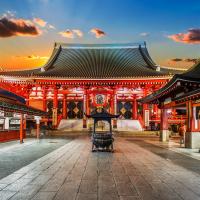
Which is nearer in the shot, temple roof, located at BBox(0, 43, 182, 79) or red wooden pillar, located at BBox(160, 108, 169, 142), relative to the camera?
red wooden pillar, located at BBox(160, 108, 169, 142)

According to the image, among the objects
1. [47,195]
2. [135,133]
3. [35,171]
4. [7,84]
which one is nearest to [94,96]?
[135,133]

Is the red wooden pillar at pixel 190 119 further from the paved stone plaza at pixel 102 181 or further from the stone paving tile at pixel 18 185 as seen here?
the stone paving tile at pixel 18 185

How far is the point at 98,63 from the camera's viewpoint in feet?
129

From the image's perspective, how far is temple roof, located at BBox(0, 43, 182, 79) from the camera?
34.2 m

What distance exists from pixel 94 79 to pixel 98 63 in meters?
6.45

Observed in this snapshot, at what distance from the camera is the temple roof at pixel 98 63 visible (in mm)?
34250

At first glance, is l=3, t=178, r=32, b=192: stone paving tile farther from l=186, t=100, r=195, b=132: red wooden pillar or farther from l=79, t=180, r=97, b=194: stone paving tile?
l=186, t=100, r=195, b=132: red wooden pillar

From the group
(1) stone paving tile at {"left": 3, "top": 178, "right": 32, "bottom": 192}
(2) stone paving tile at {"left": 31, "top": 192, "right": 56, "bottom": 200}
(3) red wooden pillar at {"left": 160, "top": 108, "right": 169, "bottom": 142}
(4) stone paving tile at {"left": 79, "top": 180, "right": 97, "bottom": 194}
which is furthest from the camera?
(3) red wooden pillar at {"left": 160, "top": 108, "right": 169, "bottom": 142}

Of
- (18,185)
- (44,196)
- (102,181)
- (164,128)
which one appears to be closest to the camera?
(44,196)

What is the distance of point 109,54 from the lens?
137 feet

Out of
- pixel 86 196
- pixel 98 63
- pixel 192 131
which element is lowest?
pixel 86 196

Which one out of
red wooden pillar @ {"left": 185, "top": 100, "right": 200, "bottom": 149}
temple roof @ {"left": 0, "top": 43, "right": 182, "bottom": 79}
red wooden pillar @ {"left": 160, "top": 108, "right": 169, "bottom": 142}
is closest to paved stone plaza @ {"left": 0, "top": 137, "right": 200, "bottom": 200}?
red wooden pillar @ {"left": 185, "top": 100, "right": 200, "bottom": 149}

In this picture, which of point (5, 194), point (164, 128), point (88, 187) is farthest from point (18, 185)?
point (164, 128)

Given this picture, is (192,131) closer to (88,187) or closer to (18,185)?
(88,187)
